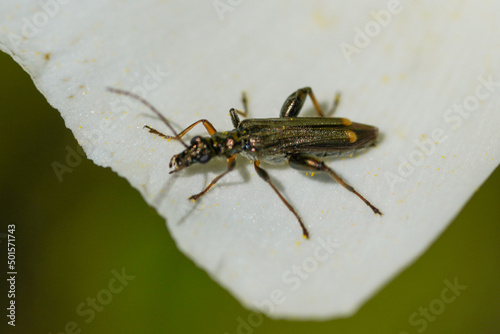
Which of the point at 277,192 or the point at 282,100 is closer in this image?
the point at 277,192

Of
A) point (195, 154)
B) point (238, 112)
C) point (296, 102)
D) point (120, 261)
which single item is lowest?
point (120, 261)

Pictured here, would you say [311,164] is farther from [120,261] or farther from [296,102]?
[120,261]

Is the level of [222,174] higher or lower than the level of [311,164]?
lower

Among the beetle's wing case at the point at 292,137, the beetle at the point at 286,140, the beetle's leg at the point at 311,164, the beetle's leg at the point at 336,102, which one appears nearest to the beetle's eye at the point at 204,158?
the beetle at the point at 286,140

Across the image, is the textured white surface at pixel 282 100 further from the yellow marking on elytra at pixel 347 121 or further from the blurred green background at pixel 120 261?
the blurred green background at pixel 120 261

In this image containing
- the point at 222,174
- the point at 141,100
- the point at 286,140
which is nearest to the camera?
the point at 141,100

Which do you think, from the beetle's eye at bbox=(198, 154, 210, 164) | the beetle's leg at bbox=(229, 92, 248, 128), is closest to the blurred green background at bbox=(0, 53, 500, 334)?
the beetle's eye at bbox=(198, 154, 210, 164)

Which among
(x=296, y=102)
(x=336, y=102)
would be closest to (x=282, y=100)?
(x=296, y=102)

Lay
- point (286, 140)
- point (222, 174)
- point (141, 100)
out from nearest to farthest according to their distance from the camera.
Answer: point (141, 100) < point (222, 174) < point (286, 140)
